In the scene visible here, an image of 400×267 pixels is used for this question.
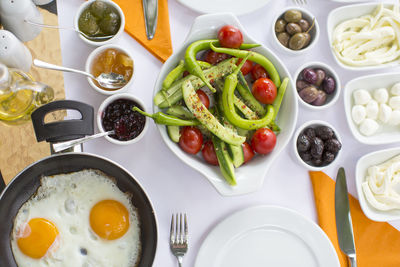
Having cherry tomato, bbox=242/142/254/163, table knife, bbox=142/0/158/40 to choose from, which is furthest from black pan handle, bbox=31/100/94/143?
cherry tomato, bbox=242/142/254/163

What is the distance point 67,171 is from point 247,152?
752 mm

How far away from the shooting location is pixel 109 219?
1.47 meters

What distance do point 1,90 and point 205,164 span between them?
0.87 m

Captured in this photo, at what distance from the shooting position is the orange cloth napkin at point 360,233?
171 cm

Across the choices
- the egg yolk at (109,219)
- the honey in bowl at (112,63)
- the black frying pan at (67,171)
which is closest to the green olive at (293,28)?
the honey in bowl at (112,63)

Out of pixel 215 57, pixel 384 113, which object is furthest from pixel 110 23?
pixel 384 113

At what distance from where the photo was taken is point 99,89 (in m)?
1.53

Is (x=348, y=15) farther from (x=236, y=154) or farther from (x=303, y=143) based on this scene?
(x=236, y=154)

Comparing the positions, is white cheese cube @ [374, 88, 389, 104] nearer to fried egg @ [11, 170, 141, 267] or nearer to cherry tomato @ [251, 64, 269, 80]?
cherry tomato @ [251, 64, 269, 80]

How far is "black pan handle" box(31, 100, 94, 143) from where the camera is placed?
132 centimetres

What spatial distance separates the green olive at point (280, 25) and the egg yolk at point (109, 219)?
3.51 feet

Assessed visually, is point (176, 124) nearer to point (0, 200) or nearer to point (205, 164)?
point (205, 164)

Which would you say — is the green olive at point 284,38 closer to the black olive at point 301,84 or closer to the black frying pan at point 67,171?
the black olive at point 301,84

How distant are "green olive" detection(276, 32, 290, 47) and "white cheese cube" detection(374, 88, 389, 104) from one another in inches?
19.5
